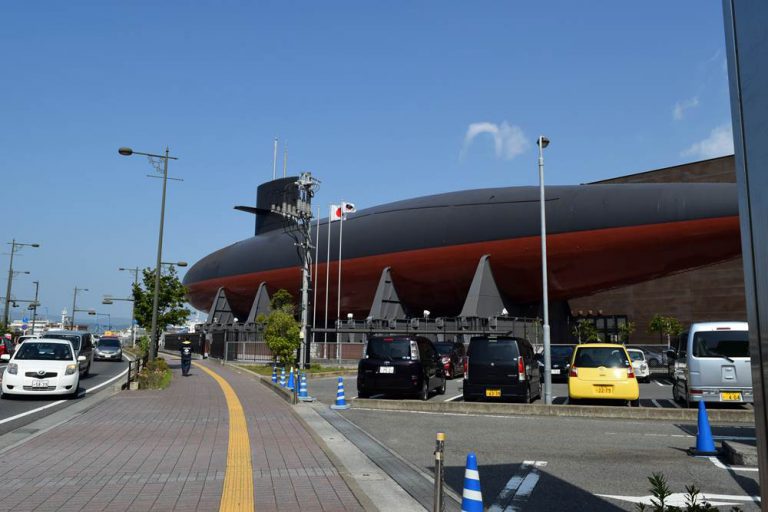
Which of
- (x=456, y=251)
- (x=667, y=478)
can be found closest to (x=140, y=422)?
(x=667, y=478)

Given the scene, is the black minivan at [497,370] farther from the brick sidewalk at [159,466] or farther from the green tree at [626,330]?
the green tree at [626,330]

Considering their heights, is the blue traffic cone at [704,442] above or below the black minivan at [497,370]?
below

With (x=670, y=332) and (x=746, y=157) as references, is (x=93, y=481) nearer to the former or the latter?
(x=746, y=157)

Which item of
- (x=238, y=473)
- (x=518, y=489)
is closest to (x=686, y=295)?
(x=518, y=489)

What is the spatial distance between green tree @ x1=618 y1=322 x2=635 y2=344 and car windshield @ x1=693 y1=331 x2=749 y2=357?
1983 inches

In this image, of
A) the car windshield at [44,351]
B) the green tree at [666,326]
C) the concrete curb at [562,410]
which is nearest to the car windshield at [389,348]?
the concrete curb at [562,410]

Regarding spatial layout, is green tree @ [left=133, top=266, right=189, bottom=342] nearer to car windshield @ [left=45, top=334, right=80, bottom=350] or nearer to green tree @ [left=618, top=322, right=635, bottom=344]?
car windshield @ [left=45, top=334, right=80, bottom=350]

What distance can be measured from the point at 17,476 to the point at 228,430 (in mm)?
4086

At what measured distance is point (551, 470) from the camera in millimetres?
7723

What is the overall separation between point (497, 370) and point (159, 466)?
9110mm

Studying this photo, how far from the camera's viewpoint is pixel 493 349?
14812mm

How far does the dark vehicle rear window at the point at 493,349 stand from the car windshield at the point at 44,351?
461 inches

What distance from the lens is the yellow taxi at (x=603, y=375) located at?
13859 millimetres

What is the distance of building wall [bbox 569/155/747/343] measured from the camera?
60594 millimetres
